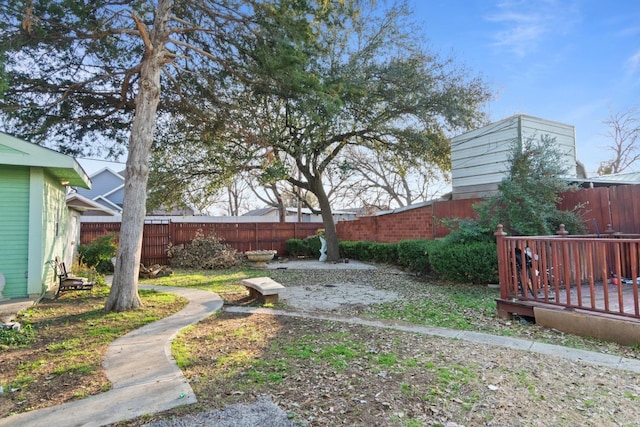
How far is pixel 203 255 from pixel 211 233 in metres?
1.59

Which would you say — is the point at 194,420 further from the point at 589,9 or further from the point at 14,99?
the point at 589,9

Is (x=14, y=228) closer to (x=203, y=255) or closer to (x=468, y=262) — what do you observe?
(x=203, y=255)

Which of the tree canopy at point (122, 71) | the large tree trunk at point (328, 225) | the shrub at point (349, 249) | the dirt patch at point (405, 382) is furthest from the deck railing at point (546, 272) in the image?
the large tree trunk at point (328, 225)

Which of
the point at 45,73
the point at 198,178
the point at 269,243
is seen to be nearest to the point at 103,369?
the point at 45,73

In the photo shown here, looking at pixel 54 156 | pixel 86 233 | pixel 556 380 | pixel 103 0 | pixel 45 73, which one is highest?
pixel 103 0

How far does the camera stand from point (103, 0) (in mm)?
7297

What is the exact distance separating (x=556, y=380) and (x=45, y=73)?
10.6 meters

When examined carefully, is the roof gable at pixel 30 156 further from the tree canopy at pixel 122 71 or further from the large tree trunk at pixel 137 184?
the large tree trunk at pixel 137 184

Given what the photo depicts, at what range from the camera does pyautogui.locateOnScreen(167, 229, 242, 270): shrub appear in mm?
12883

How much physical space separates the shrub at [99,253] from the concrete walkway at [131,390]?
296 inches

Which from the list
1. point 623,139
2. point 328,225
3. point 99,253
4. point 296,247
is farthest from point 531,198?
point 623,139

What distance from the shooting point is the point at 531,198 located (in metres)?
7.52

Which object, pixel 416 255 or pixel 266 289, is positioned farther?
pixel 416 255

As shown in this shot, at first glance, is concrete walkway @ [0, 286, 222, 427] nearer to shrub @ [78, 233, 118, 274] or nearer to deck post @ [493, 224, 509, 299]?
deck post @ [493, 224, 509, 299]
